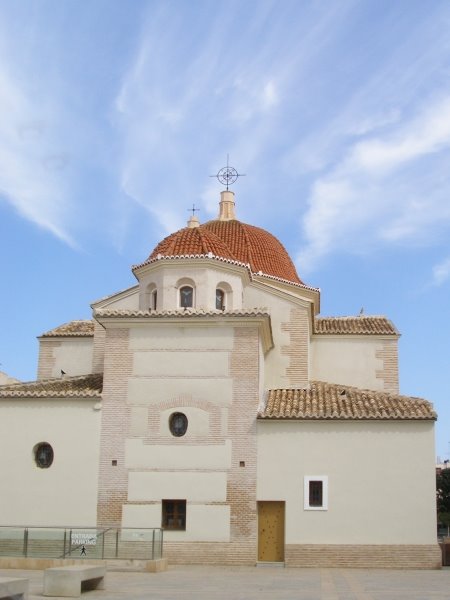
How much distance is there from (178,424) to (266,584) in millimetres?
5833

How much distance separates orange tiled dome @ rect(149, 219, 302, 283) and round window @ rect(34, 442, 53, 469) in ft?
19.0

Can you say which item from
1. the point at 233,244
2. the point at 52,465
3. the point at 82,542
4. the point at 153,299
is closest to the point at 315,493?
the point at 82,542

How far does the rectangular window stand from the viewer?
2000 centimetres

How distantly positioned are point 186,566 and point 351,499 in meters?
4.17

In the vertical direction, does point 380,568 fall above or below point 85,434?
below

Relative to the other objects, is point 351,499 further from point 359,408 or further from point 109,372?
point 109,372

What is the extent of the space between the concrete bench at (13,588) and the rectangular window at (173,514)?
352 inches

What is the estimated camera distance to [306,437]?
66.4 ft

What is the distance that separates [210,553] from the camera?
64.2ft

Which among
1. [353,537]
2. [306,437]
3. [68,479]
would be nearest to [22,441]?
[68,479]

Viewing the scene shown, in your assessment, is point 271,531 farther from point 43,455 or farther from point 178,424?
point 43,455

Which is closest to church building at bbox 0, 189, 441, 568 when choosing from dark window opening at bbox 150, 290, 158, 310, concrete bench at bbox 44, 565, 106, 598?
dark window opening at bbox 150, 290, 158, 310

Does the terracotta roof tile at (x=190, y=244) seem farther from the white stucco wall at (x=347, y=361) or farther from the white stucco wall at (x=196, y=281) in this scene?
the white stucco wall at (x=347, y=361)

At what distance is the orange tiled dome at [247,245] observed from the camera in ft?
Answer: 75.5
